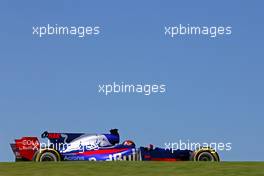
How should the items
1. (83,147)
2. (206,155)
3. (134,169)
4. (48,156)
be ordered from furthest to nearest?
(83,147) → (206,155) → (48,156) → (134,169)

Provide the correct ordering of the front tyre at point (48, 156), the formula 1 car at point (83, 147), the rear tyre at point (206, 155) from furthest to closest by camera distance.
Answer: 1. the formula 1 car at point (83, 147)
2. the rear tyre at point (206, 155)
3. the front tyre at point (48, 156)

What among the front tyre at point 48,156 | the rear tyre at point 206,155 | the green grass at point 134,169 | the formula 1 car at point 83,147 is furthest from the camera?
the formula 1 car at point 83,147

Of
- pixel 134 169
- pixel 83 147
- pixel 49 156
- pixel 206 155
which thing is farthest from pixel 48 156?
pixel 134 169

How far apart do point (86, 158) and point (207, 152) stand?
4.98m

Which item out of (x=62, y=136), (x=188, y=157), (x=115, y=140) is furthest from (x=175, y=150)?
(x=62, y=136)

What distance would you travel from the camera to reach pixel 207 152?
2142 cm

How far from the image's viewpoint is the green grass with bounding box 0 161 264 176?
1359 cm

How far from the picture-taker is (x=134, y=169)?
14352 millimetres

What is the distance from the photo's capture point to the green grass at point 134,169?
44.6 feet

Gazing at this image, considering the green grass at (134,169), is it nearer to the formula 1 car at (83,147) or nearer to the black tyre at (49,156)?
the black tyre at (49,156)

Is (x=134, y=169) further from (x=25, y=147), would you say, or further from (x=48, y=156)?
(x=25, y=147)

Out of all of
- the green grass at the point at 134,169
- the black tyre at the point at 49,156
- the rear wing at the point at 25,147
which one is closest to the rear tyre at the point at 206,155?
the black tyre at the point at 49,156

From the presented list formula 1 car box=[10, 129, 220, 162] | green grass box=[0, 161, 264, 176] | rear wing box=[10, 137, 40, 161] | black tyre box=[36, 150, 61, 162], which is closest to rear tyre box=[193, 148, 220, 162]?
formula 1 car box=[10, 129, 220, 162]

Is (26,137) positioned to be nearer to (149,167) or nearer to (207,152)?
(207,152)
